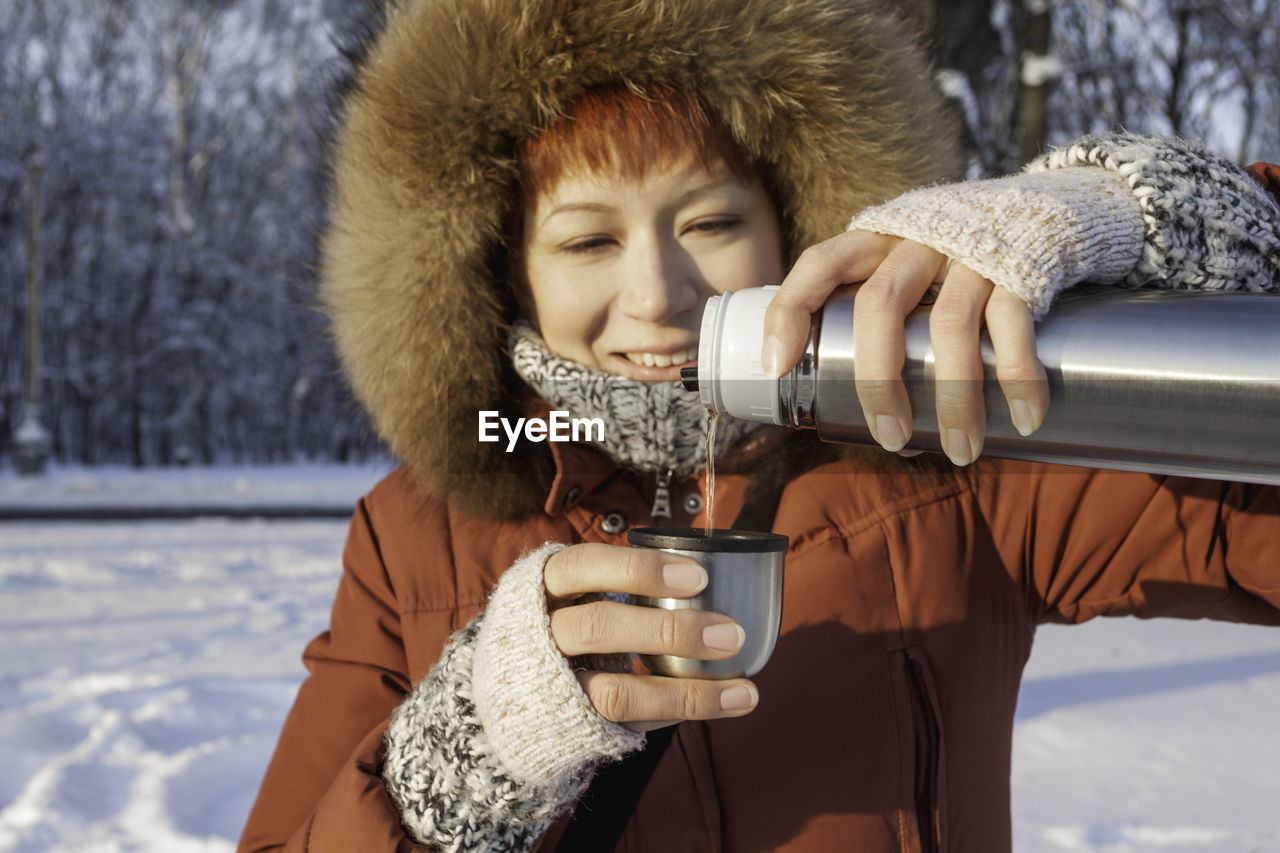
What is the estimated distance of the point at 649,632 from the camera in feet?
3.05

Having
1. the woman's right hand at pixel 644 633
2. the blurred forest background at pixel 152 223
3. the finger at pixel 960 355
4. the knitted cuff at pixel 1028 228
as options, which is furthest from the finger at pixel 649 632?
the blurred forest background at pixel 152 223

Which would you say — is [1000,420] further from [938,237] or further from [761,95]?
[761,95]

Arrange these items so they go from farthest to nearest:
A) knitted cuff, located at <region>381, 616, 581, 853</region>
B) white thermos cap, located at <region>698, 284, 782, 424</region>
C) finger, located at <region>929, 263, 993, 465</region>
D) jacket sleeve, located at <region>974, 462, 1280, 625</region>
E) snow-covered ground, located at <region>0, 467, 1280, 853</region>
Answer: snow-covered ground, located at <region>0, 467, 1280, 853</region>, jacket sleeve, located at <region>974, 462, 1280, 625</region>, knitted cuff, located at <region>381, 616, 581, 853</region>, white thermos cap, located at <region>698, 284, 782, 424</region>, finger, located at <region>929, 263, 993, 465</region>

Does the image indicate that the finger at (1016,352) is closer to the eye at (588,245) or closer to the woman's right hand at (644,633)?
the woman's right hand at (644,633)

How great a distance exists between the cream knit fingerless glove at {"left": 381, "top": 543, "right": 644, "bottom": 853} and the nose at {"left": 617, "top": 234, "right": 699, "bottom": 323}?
46 centimetres

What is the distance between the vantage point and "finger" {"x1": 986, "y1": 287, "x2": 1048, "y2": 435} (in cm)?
85

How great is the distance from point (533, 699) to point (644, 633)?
0.49 feet

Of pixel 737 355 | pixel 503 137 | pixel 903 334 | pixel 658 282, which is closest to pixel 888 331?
pixel 903 334

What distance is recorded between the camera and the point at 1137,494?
50.9 inches

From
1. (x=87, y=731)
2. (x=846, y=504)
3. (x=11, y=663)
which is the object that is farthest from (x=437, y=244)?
(x=11, y=663)

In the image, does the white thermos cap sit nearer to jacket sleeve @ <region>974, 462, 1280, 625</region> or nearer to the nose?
the nose

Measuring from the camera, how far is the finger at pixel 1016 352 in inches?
33.5

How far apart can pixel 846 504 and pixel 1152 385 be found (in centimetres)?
54

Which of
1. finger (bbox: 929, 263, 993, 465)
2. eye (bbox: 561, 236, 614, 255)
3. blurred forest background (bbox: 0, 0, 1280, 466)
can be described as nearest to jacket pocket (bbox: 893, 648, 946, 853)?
finger (bbox: 929, 263, 993, 465)
